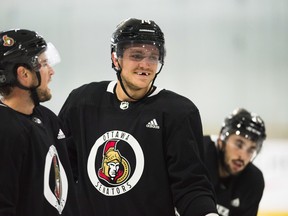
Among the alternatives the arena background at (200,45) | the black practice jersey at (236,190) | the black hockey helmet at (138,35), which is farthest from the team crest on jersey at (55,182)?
the arena background at (200,45)

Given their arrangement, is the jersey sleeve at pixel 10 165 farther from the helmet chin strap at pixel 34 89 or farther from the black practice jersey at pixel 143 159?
the black practice jersey at pixel 143 159

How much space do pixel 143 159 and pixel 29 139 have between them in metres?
0.44

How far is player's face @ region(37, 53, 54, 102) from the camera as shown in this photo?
207 centimetres

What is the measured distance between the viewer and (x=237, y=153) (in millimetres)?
3000

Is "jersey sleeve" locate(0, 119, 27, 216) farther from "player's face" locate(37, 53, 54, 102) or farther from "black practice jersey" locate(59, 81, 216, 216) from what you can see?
"black practice jersey" locate(59, 81, 216, 216)

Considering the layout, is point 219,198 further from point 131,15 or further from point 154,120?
point 131,15

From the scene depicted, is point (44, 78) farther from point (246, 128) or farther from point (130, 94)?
point (246, 128)

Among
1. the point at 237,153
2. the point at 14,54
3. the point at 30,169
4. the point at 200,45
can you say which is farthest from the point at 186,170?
the point at 200,45

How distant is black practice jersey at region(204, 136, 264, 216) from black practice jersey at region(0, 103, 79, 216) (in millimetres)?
1051

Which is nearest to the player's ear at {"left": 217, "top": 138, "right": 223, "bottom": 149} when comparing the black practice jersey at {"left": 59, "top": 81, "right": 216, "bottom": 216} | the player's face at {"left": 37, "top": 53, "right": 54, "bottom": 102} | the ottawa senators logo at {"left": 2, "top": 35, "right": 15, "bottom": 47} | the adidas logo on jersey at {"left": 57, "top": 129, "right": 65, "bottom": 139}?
the black practice jersey at {"left": 59, "top": 81, "right": 216, "bottom": 216}

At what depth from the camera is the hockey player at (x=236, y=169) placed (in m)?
2.99

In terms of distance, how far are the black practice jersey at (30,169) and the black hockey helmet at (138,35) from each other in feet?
1.35

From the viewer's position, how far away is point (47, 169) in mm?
1978

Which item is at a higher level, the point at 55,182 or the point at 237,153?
the point at 55,182
